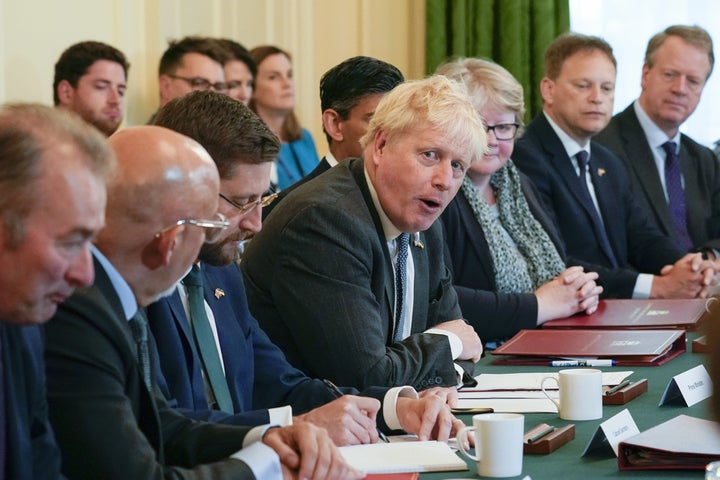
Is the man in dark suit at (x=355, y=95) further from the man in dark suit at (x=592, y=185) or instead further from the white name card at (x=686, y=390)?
the white name card at (x=686, y=390)

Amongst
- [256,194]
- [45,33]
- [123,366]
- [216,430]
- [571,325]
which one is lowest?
[571,325]

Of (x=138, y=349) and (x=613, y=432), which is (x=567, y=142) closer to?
(x=613, y=432)

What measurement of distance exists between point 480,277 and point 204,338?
1666mm

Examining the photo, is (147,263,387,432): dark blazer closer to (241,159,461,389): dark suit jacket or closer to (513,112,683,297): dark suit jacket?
(241,159,461,389): dark suit jacket

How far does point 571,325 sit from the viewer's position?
3.72m

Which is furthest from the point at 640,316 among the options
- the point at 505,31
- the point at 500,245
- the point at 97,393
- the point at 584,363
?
the point at 505,31

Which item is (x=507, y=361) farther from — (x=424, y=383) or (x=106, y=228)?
(x=106, y=228)

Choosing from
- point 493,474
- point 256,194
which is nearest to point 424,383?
point 256,194

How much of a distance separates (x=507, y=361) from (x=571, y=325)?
1.87 ft

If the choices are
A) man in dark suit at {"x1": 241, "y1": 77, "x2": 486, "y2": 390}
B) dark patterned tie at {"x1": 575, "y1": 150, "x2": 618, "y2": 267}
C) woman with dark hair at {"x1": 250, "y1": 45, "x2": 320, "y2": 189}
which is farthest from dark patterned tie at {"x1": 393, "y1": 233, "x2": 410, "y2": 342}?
woman with dark hair at {"x1": 250, "y1": 45, "x2": 320, "y2": 189}

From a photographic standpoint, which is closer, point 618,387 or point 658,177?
point 618,387

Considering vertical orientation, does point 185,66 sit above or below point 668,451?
above

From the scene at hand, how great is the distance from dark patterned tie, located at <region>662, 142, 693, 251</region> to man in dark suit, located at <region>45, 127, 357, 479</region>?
394cm

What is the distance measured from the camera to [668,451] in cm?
201
